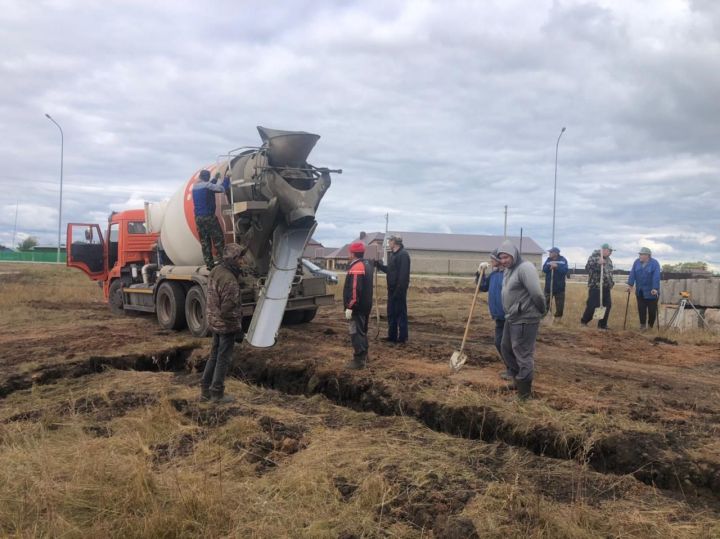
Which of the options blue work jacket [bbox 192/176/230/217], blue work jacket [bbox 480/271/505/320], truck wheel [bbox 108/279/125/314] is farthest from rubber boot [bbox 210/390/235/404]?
truck wheel [bbox 108/279/125/314]

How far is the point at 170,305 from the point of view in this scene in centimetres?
1152

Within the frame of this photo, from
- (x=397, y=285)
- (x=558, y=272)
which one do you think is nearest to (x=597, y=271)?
(x=558, y=272)

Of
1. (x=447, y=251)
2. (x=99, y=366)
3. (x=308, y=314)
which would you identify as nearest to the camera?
(x=99, y=366)

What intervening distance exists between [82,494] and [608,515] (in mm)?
3444

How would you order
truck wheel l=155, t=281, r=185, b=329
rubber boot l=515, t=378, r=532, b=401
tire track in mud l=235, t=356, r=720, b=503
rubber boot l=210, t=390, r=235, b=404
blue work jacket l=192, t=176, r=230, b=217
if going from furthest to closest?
truck wheel l=155, t=281, r=185, b=329
blue work jacket l=192, t=176, r=230, b=217
rubber boot l=210, t=390, r=235, b=404
rubber boot l=515, t=378, r=532, b=401
tire track in mud l=235, t=356, r=720, b=503

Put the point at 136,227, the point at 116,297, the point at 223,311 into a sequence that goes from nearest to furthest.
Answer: the point at 223,311 < the point at 136,227 < the point at 116,297

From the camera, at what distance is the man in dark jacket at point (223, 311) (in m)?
6.27

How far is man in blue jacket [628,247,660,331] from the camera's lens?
38.5ft

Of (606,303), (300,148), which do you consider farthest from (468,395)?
(606,303)

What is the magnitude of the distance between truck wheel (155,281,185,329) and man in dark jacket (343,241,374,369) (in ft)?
15.8

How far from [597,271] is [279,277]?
275 inches

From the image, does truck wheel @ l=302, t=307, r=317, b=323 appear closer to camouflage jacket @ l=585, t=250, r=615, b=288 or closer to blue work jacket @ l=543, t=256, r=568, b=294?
blue work jacket @ l=543, t=256, r=568, b=294

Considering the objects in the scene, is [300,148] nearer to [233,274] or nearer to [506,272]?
[233,274]

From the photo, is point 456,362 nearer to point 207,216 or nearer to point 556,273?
point 207,216
